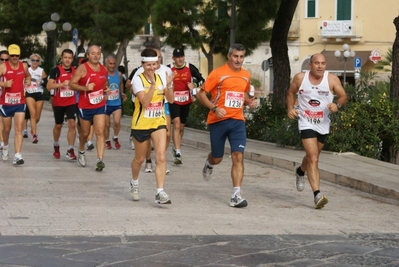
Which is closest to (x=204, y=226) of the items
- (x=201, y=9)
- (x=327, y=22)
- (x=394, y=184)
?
(x=394, y=184)

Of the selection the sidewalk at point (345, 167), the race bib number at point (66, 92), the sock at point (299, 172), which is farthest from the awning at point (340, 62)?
the sock at point (299, 172)

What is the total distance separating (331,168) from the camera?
15.4 m

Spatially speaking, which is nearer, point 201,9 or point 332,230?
point 332,230

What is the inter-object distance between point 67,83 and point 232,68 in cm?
530

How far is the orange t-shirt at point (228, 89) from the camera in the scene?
40.3 ft

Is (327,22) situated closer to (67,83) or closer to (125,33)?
(125,33)

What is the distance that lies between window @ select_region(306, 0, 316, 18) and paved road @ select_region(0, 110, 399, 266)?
137ft

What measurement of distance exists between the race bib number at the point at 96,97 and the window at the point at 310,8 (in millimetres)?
42038

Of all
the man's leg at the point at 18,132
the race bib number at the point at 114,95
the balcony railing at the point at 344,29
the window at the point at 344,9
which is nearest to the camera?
the man's leg at the point at 18,132

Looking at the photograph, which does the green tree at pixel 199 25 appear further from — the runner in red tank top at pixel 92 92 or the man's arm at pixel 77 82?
the man's arm at pixel 77 82

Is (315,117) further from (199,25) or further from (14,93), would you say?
(199,25)

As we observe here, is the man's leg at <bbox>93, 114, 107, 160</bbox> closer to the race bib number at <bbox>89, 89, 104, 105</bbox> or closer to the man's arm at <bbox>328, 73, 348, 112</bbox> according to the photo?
the race bib number at <bbox>89, 89, 104, 105</bbox>

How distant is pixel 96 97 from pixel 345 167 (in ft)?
12.6

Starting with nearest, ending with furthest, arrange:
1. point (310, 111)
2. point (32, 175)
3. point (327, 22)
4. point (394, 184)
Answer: point (310, 111), point (394, 184), point (32, 175), point (327, 22)
